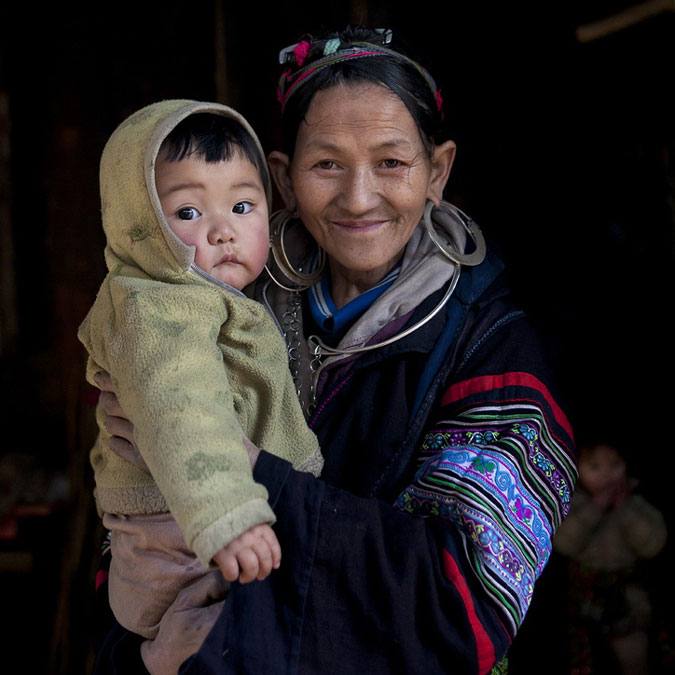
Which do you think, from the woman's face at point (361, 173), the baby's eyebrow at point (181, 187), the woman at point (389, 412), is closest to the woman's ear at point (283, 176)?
the woman at point (389, 412)

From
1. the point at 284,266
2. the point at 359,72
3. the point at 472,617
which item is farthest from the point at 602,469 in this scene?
the point at 359,72

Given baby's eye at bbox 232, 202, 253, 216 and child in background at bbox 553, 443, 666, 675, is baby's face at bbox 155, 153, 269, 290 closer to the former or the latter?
baby's eye at bbox 232, 202, 253, 216

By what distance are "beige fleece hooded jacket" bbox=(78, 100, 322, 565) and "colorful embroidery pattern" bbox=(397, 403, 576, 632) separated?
1.04 feet

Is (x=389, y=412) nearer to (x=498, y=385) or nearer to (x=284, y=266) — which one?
(x=498, y=385)

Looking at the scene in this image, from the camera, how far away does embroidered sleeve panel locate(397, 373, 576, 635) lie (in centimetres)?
185

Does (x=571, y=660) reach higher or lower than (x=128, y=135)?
lower

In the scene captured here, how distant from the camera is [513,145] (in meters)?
3.02

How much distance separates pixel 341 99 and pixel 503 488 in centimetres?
111

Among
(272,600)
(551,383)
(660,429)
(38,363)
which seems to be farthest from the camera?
(38,363)

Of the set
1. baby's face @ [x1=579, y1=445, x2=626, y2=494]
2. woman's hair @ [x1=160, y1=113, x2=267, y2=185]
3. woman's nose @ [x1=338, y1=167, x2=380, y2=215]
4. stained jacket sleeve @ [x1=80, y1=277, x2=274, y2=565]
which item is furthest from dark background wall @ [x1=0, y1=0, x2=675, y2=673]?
stained jacket sleeve @ [x1=80, y1=277, x2=274, y2=565]

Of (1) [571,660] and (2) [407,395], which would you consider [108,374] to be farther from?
(1) [571,660]

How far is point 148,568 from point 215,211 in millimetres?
829

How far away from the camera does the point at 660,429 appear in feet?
8.95

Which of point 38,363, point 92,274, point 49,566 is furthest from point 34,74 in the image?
A: point 49,566
